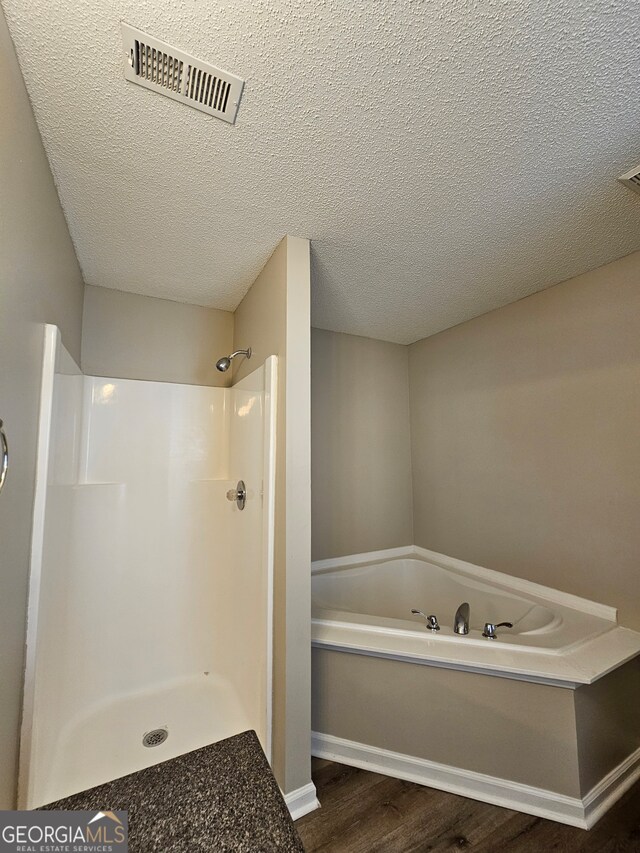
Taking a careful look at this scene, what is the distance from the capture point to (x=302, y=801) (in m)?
1.38

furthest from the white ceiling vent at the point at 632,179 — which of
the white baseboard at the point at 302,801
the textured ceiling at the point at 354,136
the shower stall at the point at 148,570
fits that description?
the white baseboard at the point at 302,801

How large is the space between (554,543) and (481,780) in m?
1.18

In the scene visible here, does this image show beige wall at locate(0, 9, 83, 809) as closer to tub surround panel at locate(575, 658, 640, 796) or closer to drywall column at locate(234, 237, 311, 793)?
drywall column at locate(234, 237, 311, 793)

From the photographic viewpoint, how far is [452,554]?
8.65ft

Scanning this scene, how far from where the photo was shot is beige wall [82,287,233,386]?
2.06 meters

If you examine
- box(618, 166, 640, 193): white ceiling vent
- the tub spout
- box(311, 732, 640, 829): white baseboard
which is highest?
box(618, 166, 640, 193): white ceiling vent

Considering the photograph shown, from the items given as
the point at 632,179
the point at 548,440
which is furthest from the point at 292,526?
the point at 632,179

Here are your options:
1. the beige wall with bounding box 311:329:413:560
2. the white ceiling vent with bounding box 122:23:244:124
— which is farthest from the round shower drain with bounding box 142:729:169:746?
the white ceiling vent with bounding box 122:23:244:124

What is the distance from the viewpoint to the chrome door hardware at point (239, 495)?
1879mm

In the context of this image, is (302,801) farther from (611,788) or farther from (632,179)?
(632,179)

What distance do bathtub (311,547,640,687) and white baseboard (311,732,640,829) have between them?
0.44m

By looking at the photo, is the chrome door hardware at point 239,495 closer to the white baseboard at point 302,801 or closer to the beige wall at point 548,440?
the white baseboard at point 302,801

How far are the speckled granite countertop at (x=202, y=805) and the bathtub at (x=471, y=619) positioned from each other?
45.0 inches

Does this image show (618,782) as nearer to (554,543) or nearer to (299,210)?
(554,543)
